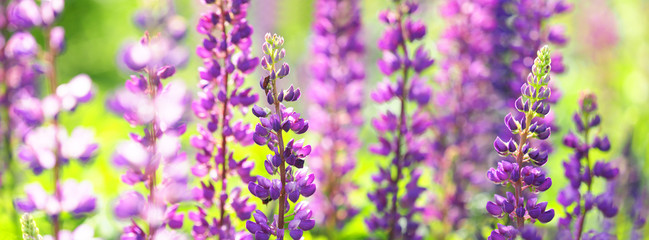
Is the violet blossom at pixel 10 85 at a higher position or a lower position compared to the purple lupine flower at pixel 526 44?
lower

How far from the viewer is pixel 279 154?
3.19 feet

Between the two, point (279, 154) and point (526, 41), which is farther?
point (526, 41)

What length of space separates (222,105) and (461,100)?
94 cm

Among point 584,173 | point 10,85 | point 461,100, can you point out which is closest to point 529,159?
point 584,173

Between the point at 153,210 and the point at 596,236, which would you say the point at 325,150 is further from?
the point at 153,210

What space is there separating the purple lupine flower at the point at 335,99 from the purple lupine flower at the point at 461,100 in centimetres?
25

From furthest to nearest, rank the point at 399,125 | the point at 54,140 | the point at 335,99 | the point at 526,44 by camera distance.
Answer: the point at 335,99 < the point at 526,44 < the point at 399,125 < the point at 54,140

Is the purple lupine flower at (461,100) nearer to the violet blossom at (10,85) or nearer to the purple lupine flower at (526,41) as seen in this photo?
the purple lupine flower at (526,41)

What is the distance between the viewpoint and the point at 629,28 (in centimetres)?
377

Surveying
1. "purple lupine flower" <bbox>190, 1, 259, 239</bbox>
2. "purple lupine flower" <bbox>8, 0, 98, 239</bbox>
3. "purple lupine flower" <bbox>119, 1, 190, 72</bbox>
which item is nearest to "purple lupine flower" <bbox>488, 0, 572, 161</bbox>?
"purple lupine flower" <bbox>190, 1, 259, 239</bbox>

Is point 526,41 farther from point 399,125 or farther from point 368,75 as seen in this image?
point 368,75

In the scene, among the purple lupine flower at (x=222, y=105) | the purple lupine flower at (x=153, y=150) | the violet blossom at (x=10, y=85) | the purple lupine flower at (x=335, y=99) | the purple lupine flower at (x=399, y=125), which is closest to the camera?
the purple lupine flower at (x=153, y=150)

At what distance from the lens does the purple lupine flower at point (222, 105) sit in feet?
3.65

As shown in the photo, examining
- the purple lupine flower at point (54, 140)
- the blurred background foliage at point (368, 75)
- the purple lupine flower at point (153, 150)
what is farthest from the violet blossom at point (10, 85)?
the purple lupine flower at point (153, 150)
